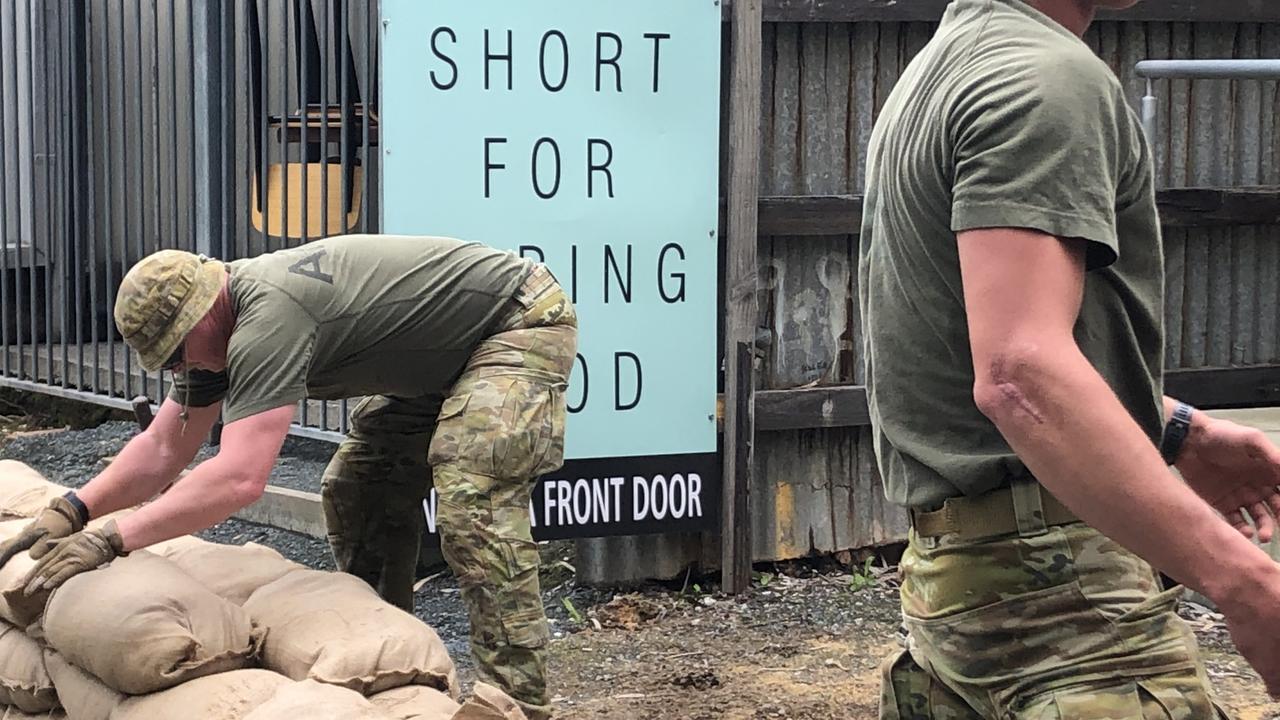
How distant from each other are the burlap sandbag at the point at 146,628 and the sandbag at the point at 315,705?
349 millimetres

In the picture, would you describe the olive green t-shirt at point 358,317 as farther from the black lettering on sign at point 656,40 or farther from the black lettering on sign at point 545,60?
the black lettering on sign at point 656,40

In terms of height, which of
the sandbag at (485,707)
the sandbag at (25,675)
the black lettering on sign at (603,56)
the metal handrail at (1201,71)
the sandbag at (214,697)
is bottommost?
the sandbag at (25,675)

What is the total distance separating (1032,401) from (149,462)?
2668 millimetres

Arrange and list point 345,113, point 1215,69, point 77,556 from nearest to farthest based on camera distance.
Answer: point 77,556 < point 1215,69 < point 345,113

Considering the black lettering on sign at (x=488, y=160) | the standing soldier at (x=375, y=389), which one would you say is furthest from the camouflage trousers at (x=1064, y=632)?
the black lettering on sign at (x=488, y=160)

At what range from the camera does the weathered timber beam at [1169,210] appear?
530cm

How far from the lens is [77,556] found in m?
3.20

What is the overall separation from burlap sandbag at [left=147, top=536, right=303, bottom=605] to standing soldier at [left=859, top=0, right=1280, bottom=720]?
5.78 ft

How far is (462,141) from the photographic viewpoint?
15.9ft

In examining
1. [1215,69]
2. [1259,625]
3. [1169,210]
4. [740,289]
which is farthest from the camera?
[1169,210]

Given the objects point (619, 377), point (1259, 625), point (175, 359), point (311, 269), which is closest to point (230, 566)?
point (175, 359)

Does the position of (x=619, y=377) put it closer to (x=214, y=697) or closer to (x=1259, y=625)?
(x=214, y=697)

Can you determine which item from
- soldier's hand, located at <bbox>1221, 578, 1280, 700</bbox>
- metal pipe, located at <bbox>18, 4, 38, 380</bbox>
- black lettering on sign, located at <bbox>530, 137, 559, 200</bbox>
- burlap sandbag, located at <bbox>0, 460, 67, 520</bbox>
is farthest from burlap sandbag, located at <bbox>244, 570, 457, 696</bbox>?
metal pipe, located at <bbox>18, 4, 38, 380</bbox>

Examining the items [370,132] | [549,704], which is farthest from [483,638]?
[370,132]
